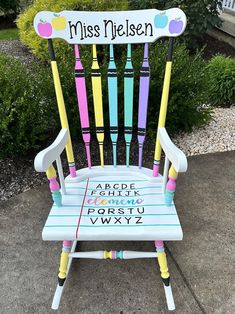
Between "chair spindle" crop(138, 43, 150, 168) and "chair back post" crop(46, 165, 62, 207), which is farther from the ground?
"chair spindle" crop(138, 43, 150, 168)

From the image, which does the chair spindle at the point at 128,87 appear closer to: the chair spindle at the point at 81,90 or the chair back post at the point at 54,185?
the chair spindle at the point at 81,90

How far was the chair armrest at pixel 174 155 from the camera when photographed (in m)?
1.21

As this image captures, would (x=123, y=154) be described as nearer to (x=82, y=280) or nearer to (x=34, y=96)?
(x=34, y=96)

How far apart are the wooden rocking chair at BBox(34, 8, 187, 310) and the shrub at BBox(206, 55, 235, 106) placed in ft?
6.59

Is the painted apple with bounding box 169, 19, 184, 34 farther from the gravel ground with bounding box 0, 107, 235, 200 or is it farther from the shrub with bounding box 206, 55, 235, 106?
the shrub with bounding box 206, 55, 235, 106

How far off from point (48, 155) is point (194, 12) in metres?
3.79

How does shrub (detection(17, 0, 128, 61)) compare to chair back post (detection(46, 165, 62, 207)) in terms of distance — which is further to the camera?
shrub (detection(17, 0, 128, 61))

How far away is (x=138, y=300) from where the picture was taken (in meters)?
1.55

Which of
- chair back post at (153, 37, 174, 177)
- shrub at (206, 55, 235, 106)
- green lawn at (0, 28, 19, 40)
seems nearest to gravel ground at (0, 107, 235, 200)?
shrub at (206, 55, 235, 106)

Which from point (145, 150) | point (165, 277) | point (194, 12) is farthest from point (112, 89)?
point (194, 12)

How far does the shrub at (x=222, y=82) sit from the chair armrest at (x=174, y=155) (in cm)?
208

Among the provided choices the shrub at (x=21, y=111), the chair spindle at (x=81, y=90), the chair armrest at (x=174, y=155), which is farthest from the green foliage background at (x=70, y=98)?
the chair armrest at (x=174, y=155)

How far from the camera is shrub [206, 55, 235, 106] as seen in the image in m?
3.37

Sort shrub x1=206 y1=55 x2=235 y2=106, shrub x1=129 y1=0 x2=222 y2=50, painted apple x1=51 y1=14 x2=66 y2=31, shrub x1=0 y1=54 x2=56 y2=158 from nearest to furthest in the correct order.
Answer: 1. painted apple x1=51 y1=14 x2=66 y2=31
2. shrub x1=0 y1=54 x2=56 y2=158
3. shrub x1=206 y1=55 x2=235 y2=106
4. shrub x1=129 y1=0 x2=222 y2=50
